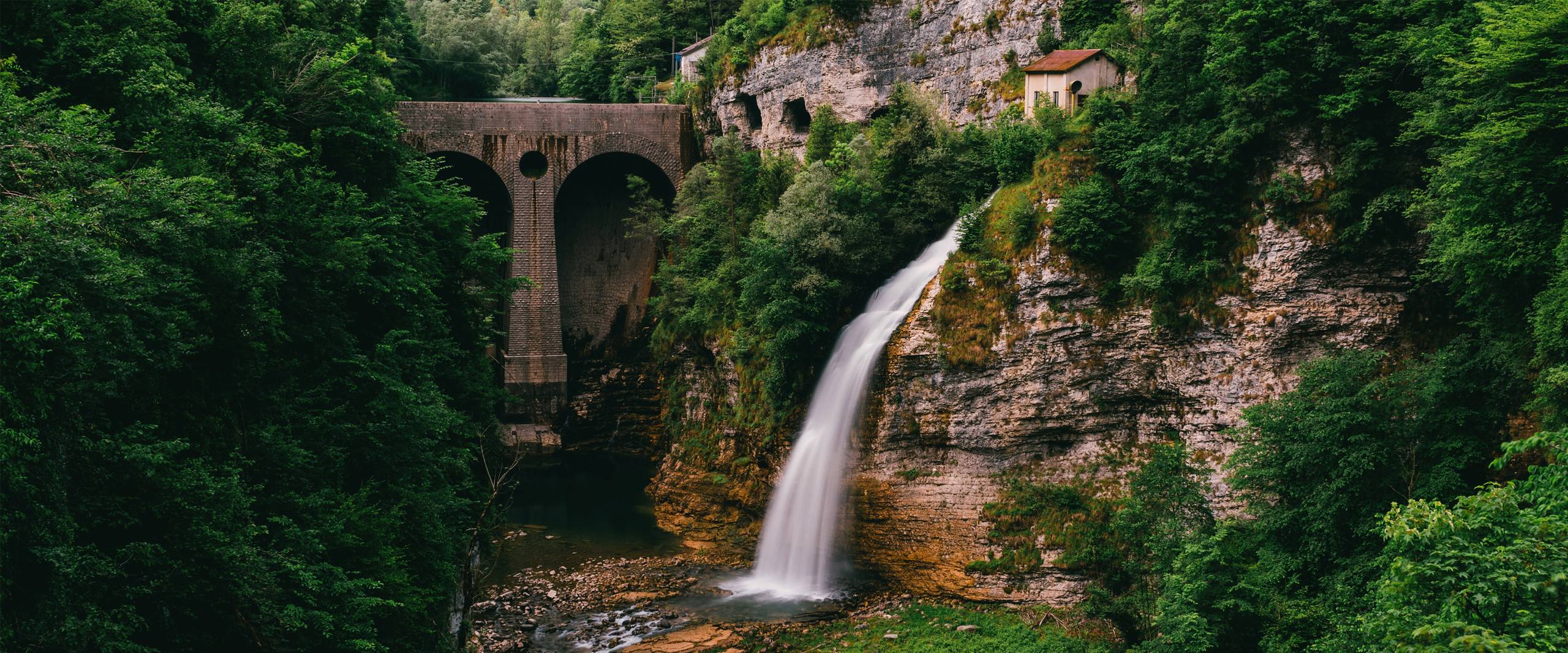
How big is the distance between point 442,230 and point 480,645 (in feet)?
35.7

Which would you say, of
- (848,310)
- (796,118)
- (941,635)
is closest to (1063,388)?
(941,635)

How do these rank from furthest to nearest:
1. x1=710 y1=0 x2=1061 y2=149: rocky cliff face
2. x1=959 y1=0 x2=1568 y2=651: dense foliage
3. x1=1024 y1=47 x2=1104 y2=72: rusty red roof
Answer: x1=710 y1=0 x2=1061 y2=149: rocky cliff face, x1=1024 y1=47 x2=1104 y2=72: rusty red roof, x1=959 y1=0 x2=1568 y2=651: dense foliage

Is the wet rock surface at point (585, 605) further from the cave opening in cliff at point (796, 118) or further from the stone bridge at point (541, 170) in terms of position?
the cave opening in cliff at point (796, 118)

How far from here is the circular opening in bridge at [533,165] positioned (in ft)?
155

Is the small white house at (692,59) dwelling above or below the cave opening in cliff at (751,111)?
above

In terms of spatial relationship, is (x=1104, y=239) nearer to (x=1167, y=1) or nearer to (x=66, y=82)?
(x=1167, y=1)

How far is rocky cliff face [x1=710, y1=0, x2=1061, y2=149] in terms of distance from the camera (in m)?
34.7

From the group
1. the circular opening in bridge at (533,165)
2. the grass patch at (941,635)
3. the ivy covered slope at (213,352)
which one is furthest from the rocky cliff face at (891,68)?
the ivy covered slope at (213,352)

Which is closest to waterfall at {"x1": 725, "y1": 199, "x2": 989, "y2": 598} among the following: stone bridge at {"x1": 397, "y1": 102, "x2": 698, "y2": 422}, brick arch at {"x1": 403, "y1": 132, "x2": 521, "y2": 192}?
stone bridge at {"x1": 397, "y1": 102, "x2": 698, "y2": 422}

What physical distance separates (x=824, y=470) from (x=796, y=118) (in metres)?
17.9

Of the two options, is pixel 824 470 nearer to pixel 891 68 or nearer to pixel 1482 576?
pixel 891 68

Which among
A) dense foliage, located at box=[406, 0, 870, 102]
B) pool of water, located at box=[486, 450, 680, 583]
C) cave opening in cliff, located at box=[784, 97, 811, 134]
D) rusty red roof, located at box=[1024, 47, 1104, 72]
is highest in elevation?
dense foliage, located at box=[406, 0, 870, 102]

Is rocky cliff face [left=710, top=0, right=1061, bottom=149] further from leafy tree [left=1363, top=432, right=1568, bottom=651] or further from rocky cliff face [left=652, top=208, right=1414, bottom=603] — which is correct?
leafy tree [left=1363, top=432, right=1568, bottom=651]

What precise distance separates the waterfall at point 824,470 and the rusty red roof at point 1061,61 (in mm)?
4449
